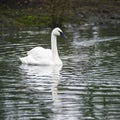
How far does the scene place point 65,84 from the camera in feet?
54.9

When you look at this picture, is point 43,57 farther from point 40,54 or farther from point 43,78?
point 43,78

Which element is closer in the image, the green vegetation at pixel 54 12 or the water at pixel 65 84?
the water at pixel 65 84

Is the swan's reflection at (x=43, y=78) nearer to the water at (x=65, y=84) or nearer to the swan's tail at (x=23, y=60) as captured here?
the water at (x=65, y=84)

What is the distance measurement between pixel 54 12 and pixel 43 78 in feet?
80.9

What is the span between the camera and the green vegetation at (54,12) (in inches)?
1623

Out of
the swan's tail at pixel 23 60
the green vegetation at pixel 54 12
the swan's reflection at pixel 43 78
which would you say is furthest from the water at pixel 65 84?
the green vegetation at pixel 54 12

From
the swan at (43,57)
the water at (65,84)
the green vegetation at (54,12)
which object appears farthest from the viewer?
the green vegetation at (54,12)

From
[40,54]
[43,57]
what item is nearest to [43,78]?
[43,57]

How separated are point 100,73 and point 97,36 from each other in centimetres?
1391

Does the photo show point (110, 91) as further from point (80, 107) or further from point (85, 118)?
point (85, 118)

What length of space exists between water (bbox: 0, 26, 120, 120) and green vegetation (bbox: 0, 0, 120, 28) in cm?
1225

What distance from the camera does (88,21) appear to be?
4341 centimetres

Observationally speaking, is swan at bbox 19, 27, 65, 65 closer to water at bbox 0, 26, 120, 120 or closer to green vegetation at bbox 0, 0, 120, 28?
water at bbox 0, 26, 120, 120

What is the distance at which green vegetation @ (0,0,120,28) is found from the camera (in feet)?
135
